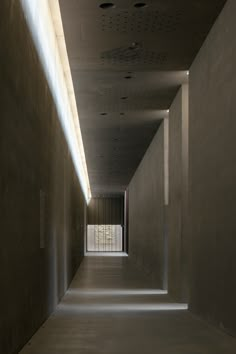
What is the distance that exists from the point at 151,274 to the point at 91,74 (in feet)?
31.7

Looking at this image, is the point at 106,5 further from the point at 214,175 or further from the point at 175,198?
the point at 175,198

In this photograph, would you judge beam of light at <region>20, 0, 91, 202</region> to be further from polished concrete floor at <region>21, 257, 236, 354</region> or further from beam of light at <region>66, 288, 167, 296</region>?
beam of light at <region>66, 288, 167, 296</region>

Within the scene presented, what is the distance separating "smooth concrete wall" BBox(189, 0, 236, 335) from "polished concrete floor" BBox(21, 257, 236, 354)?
0.49 m

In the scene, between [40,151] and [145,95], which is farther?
[145,95]

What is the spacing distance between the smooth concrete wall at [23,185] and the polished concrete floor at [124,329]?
36cm

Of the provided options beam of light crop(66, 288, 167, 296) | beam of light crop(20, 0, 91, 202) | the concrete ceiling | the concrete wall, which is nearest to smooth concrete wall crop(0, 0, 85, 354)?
beam of light crop(20, 0, 91, 202)

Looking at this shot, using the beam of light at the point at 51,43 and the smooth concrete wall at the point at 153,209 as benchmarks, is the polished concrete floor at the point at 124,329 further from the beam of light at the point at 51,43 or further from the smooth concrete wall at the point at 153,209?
the beam of light at the point at 51,43

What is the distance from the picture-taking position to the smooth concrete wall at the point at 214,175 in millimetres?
7672

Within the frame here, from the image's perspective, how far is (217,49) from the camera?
861 cm

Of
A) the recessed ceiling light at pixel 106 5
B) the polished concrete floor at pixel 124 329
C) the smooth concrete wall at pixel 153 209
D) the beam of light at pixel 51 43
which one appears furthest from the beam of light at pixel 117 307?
the recessed ceiling light at pixel 106 5

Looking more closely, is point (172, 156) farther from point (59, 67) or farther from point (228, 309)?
point (228, 309)

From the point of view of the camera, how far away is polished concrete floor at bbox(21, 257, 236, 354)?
22.1 ft

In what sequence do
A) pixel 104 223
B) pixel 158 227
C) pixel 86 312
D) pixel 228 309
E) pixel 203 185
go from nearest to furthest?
1. pixel 228 309
2. pixel 203 185
3. pixel 86 312
4. pixel 158 227
5. pixel 104 223

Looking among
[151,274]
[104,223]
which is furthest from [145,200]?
[104,223]
